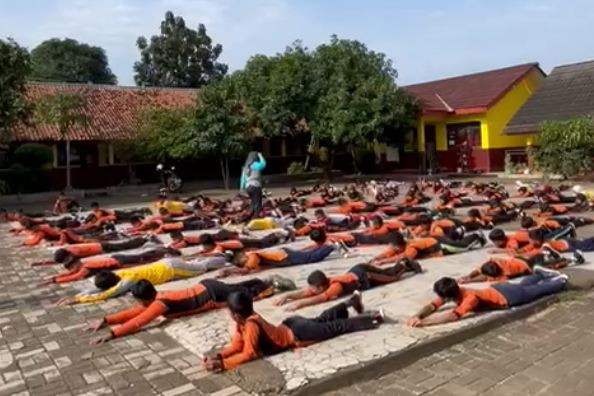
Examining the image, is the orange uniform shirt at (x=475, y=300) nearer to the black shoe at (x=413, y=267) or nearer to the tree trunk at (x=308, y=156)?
the black shoe at (x=413, y=267)

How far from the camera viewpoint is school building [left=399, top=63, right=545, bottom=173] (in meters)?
26.4

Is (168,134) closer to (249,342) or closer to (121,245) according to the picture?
(121,245)

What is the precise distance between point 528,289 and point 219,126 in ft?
59.9

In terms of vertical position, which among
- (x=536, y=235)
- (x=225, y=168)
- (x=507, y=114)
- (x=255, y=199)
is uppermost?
(x=507, y=114)

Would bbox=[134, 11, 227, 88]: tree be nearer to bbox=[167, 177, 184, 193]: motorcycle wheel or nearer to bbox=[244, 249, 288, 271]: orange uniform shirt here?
bbox=[167, 177, 184, 193]: motorcycle wheel

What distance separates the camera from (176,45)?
160 ft

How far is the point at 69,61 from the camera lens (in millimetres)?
48500

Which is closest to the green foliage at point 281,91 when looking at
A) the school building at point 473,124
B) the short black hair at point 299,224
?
the school building at point 473,124

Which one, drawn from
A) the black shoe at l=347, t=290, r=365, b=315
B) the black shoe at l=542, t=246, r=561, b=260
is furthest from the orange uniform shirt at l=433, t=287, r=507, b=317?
the black shoe at l=542, t=246, r=561, b=260

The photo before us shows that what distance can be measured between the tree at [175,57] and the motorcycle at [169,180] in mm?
25878

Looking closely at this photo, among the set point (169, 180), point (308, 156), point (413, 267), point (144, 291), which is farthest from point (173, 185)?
point (144, 291)

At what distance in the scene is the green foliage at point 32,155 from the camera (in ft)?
69.9

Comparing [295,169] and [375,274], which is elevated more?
[295,169]

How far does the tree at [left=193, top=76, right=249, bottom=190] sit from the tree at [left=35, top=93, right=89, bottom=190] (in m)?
4.43
